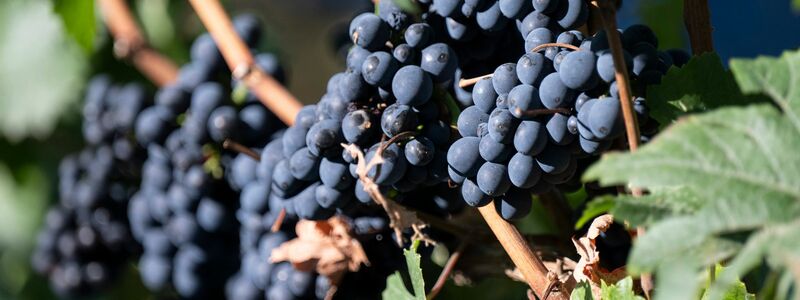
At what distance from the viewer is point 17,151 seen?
143 centimetres

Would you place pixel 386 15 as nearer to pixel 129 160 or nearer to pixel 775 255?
pixel 775 255

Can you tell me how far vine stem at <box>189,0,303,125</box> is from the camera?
36.3 inches

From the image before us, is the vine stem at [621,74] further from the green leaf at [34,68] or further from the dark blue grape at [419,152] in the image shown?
the green leaf at [34,68]

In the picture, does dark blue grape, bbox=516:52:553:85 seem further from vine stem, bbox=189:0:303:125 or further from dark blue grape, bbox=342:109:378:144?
vine stem, bbox=189:0:303:125

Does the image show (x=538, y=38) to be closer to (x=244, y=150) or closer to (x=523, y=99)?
(x=523, y=99)

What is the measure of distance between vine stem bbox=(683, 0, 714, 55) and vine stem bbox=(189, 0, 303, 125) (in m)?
0.39

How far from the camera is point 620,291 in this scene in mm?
615

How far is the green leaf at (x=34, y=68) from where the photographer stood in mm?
1383

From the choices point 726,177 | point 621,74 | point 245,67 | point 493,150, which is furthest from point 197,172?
point 726,177

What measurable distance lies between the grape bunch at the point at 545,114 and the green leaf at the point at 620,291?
0.09m

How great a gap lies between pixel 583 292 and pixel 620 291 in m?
0.03

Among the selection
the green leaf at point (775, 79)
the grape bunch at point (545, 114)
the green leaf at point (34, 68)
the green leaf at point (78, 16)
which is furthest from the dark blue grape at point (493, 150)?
the green leaf at point (34, 68)

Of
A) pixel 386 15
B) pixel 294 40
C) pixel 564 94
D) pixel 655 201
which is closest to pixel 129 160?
pixel 386 15

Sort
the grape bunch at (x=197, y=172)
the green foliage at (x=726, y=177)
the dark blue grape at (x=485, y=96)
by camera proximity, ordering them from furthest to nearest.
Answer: the grape bunch at (x=197, y=172) < the dark blue grape at (x=485, y=96) < the green foliage at (x=726, y=177)
